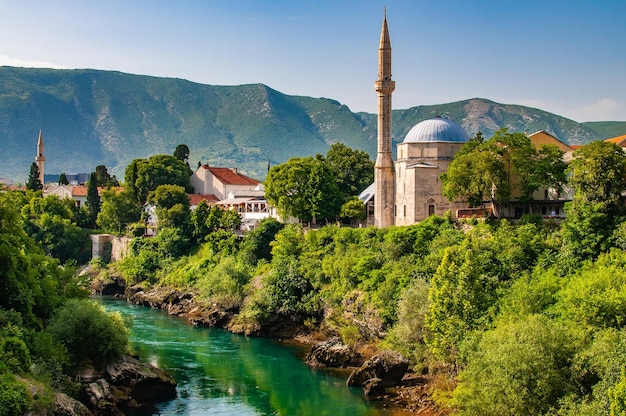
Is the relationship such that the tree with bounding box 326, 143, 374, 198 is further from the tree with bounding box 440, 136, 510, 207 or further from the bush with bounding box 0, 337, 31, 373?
the bush with bounding box 0, 337, 31, 373

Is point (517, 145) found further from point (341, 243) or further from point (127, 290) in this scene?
point (127, 290)

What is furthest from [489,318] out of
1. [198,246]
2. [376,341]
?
[198,246]

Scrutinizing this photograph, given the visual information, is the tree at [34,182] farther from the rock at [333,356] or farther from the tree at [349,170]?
the rock at [333,356]

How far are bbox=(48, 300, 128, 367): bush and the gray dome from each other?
97.6ft

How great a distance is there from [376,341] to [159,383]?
13.3 metres

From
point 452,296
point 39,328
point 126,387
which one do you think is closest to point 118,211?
point 39,328

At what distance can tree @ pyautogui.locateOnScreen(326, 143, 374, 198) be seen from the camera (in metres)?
77.8

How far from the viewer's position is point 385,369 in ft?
143

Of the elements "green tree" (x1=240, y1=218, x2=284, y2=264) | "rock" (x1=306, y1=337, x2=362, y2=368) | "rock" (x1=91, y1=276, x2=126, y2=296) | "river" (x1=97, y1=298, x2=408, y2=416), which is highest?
"green tree" (x1=240, y1=218, x2=284, y2=264)

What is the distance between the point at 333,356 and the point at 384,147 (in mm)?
22817

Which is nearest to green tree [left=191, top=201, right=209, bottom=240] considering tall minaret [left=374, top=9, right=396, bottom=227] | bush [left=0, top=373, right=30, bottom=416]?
tall minaret [left=374, top=9, right=396, bottom=227]

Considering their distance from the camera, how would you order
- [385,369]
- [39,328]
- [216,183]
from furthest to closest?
1. [216,183]
2. [385,369]
3. [39,328]

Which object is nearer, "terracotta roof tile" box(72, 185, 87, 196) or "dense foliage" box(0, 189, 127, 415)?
"dense foliage" box(0, 189, 127, 415)

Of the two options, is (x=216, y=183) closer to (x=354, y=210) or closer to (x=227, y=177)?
(x=227, y=177)
